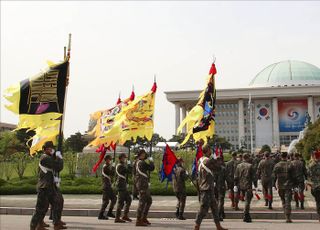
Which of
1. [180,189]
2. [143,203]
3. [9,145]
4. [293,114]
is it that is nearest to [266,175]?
[180,189]

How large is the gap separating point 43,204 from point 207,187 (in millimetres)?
3312

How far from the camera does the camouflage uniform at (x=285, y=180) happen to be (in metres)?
10.3

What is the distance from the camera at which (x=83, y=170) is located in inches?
1145

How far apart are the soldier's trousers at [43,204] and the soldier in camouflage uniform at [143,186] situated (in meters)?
2.04

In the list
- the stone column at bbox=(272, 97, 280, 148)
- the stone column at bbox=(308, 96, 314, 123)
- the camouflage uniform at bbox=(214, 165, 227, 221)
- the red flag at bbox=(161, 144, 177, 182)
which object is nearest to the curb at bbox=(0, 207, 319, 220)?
the camouflage uniform at bbox=(214, 165, 227, 221)

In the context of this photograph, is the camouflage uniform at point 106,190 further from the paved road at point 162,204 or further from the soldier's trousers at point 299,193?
the soldier's trousers at point 299,193

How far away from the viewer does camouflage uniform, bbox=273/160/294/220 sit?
33.8 feet

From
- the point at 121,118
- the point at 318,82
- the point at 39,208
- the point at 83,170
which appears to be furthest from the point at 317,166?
the point at 318,82

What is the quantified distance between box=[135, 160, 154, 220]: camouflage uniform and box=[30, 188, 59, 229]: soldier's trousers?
6.81 feet

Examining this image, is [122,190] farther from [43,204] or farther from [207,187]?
[207,187]

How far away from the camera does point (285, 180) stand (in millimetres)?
11031

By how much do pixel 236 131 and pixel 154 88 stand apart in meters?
99.6

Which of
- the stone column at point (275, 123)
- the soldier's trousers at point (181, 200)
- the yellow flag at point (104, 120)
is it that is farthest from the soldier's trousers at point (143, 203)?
the stone column at point (275, 123)

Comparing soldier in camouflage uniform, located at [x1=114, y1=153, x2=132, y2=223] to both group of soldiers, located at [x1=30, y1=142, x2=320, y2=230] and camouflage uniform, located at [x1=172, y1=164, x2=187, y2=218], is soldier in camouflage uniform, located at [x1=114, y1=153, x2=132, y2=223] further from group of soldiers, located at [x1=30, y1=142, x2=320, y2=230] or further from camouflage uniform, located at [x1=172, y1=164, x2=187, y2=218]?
camouflage uniform, located at [x1=172, y1=164, x2=187, y2=218]
